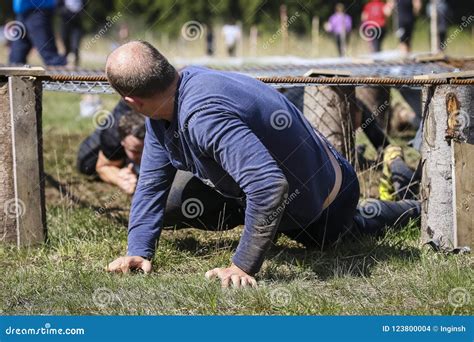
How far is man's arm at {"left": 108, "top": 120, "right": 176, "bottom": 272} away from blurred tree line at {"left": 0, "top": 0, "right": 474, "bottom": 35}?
2167 cm

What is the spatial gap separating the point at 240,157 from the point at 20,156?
1.56 metres

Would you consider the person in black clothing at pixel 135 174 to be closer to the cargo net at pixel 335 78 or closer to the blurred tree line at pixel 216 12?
the cargo net at pixel 335 78

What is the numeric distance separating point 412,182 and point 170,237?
1.54 meters

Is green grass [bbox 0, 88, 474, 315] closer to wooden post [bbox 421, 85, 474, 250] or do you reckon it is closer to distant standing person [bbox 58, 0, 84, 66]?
wooden post [bbox 421, 85, 474, 250]

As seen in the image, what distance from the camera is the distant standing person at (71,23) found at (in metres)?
11.9

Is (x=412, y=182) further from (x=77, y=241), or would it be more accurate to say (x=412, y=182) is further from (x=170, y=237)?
(x=77, y=241)

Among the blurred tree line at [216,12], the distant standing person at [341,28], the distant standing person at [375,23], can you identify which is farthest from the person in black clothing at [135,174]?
the blurred tree line at [216,12]

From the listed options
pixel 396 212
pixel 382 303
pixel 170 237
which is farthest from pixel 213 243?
pixel 382 303

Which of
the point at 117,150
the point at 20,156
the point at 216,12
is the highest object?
the point at 216,12

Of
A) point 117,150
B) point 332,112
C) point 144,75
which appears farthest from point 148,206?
point 117,150

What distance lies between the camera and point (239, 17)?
111ft

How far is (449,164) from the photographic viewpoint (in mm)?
4004

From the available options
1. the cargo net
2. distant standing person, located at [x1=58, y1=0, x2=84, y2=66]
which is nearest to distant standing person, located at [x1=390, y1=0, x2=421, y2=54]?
distant standing person, located at [x1=58, y1=0, x2=84, y2=66]

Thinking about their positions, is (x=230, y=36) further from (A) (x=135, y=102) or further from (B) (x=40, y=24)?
(A) (x=135, y=102)
